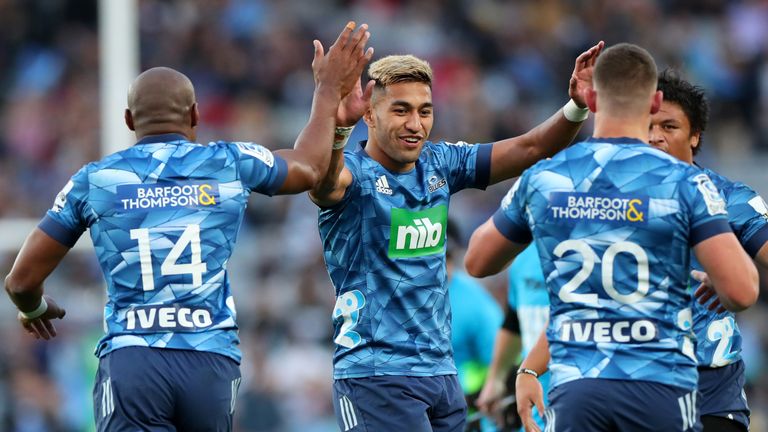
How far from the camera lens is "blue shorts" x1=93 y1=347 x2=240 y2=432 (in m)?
5.29

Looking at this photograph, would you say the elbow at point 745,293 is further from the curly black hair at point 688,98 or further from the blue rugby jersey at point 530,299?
the blue rugby jersey at point 530,299

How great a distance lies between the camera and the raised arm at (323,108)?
5738 mm

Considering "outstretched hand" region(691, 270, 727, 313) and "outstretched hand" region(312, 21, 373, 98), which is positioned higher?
"outstretched hand" region(312, 21, 373, 98)

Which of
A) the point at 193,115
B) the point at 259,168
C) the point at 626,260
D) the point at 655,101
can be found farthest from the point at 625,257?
the point at 193,115

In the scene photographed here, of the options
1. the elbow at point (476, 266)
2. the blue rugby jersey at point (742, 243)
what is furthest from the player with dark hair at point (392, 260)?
the blue rugby jersey at point (742, 243)

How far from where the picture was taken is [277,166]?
18.5 ft

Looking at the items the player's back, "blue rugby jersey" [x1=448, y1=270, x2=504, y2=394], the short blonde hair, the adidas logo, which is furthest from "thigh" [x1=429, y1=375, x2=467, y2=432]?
"blue rugby jersey" [x1=448, y1=270, x2=504, y2=394]

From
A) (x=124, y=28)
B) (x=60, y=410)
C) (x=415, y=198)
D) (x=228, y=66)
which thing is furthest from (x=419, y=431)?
(x=228, y=66)

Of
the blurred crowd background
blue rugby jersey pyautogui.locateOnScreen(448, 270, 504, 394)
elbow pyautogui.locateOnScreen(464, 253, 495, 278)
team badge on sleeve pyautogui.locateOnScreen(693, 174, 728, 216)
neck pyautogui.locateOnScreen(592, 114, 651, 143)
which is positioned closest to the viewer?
team badge on sleeve pyautogui.locateOnScreen(693, 174, 728, 216)

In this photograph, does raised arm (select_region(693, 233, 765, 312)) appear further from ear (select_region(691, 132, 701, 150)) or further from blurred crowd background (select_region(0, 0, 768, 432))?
blurred crowd background (select_region(0, 0, 768, 432))

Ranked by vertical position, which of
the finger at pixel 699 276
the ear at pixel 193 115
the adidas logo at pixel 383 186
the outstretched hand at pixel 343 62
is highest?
the outstretched hand at pixel 343 62

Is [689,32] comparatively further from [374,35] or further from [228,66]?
[228,66]

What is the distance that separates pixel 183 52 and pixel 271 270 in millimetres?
3350

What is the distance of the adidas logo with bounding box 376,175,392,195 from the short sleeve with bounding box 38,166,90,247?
4.42ft
